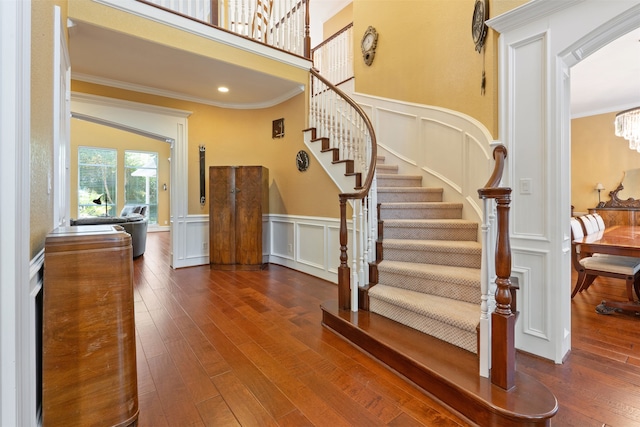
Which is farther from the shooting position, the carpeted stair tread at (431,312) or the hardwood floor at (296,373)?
the carpeted stair tread at (431,312)

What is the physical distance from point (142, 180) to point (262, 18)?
840 centimetres

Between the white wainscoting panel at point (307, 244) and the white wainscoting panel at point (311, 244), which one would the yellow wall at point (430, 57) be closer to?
the white wainscoting panel at point (307, 244)

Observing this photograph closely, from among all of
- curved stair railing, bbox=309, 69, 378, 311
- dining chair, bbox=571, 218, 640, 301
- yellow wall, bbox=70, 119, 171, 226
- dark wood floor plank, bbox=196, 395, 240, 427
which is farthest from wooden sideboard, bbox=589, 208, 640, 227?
yellow wall, bbox=70, 119, 171, 226

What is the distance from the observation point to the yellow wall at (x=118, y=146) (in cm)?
895

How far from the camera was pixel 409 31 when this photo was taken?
Result: 13.3 ft

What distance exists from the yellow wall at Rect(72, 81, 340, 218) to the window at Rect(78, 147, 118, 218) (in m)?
6.19

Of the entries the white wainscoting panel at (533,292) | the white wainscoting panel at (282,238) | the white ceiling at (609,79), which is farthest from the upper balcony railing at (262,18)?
the white ceiling at (609,79)

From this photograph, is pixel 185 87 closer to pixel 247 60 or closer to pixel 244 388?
pixel 247 60

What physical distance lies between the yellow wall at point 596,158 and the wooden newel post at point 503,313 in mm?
6931

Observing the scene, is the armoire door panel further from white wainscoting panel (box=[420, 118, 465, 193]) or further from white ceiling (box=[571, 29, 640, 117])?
white ceiling (box=[571, 29, 640, 117])

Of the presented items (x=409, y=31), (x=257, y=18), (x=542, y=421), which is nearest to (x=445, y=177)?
(x=409, y=31)

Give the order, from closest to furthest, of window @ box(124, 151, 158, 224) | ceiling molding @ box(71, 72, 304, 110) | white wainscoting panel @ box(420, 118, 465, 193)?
white wainscoting panel @ box(420, 118, 465, 193) < ceiling molding @ box(71, 72, 304, 110) < window @ box(124, 151, 158, 224)

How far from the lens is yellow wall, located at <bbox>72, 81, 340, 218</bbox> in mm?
4211

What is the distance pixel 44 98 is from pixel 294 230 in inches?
136
